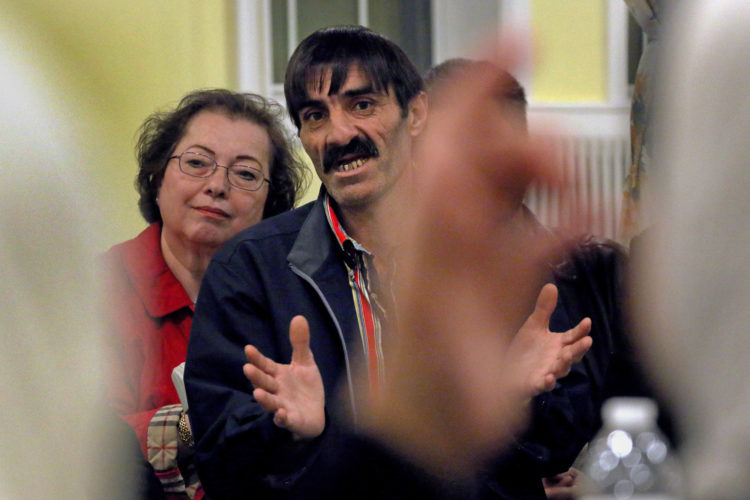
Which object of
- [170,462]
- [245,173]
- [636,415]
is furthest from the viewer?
[245,173]

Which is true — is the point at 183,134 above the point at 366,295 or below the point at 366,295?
above

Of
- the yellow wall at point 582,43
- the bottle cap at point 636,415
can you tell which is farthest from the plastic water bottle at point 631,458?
the yellow wall at point 582,43

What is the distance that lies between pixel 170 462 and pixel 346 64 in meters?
0.49

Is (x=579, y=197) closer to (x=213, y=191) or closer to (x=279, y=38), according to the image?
(x=213, y=191)

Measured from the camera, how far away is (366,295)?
898 millimetres

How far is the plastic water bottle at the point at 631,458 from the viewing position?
1.98 feet

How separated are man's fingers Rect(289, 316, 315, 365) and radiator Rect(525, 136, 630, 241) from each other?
0.29 meters

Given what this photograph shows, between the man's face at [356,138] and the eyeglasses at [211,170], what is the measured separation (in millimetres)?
292

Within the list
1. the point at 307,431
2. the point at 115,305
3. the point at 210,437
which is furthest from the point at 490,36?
the point at 115,305

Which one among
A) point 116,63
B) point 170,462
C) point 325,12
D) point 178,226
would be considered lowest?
point 170,462

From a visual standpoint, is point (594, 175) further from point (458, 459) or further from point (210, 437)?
point (210, 437)

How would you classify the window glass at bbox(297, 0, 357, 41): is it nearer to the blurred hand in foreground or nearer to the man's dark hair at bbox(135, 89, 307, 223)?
the man's dark hair at bbox(135, 89, 307, 223)

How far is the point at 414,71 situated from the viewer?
3.23 feet

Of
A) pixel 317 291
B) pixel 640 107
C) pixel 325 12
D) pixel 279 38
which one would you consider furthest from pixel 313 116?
pixel 325 12
